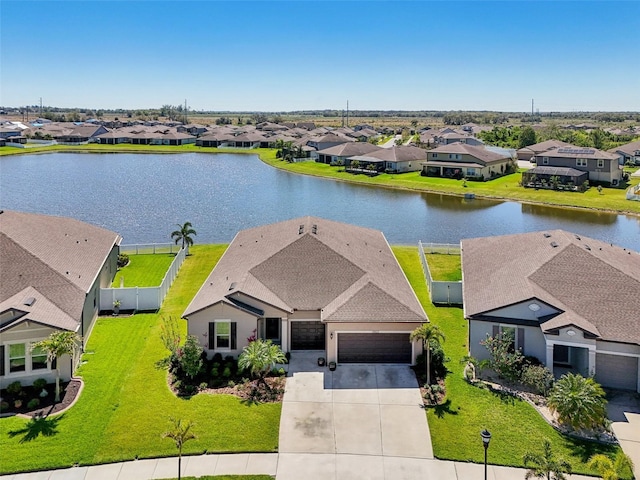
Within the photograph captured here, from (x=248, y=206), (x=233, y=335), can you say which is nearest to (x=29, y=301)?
(x=233, y=335)

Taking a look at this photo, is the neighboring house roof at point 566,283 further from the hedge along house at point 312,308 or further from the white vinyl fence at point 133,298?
the white vinyl fence at point 133,298

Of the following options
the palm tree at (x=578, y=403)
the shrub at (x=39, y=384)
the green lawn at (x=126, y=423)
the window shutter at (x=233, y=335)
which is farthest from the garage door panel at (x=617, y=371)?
the shrub at (x=39, y=384)

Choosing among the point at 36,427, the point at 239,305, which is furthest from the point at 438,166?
the point at 36,427

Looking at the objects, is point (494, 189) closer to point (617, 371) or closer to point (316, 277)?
point (316, 277)

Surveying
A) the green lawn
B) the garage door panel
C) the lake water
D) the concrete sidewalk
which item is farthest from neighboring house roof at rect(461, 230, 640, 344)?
the lake water

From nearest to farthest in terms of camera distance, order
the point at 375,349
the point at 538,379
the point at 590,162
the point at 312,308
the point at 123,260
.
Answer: the point at 538,379 < the point at 375,349 < the point at 312,308 < the point at 123,260 < the point at 590,162

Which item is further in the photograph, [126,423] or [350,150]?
[350,150]

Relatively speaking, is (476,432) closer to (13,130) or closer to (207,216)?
(207,216)
